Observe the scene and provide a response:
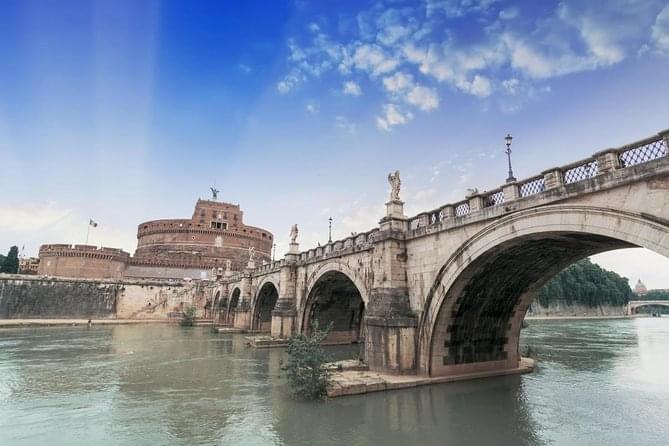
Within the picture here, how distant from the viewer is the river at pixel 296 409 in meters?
8.64

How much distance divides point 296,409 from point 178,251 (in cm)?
6459

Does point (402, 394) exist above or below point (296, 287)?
below

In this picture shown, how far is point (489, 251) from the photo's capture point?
11.6 meters

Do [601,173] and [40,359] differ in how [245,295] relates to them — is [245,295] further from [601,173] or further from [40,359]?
[601,173]

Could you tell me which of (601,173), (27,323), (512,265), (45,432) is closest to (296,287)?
(512,265)

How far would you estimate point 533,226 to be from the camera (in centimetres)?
1024

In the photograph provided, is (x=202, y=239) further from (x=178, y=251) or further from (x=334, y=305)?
(x=334, y=305)

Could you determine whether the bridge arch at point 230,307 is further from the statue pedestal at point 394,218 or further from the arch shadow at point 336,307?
the statue pedestal at point 394,218

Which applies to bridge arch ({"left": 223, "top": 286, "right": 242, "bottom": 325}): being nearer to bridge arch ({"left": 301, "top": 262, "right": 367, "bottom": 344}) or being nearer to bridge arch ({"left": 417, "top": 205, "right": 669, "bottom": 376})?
bridge arch ({"left": 301, "top": 262, "right": 367, "bottom": 344})

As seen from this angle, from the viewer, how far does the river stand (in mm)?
8641

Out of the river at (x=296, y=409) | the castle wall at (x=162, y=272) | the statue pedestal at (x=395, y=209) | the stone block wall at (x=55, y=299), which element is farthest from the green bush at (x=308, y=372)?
the castle wall at (x=162, y=272)

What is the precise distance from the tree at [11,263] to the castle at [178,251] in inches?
156

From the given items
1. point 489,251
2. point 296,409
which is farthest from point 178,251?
point 489,251

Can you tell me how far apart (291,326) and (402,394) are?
14.7 metres
